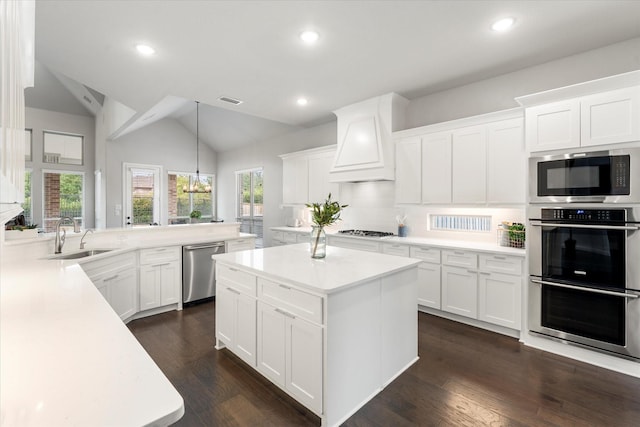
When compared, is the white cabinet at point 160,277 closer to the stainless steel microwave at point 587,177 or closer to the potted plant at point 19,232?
the potted plant at point 19,232

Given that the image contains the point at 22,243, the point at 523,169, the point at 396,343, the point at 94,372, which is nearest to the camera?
the point at 94,372

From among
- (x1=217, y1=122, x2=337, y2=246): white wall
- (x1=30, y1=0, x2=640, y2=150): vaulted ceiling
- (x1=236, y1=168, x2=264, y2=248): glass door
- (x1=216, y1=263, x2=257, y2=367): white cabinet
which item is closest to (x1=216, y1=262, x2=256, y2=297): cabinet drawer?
(x1=216, y1=263, x2=257, y2=367): white cabinet

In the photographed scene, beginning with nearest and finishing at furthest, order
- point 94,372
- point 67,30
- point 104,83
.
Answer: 1. point 94,372
2. point 67,30
3. point 104,83

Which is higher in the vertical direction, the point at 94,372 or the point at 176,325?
the point at 94,372

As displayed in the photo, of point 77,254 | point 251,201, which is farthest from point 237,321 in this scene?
point 251,201

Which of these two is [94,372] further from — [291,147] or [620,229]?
[291,147]

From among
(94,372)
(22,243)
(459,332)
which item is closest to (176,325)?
(22,243)

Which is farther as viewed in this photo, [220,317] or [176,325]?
[176,325]

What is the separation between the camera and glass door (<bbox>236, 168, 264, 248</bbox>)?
732 cm

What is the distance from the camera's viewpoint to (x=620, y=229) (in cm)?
246

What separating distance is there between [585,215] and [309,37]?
283cm

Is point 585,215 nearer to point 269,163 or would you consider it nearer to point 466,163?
point 466,163

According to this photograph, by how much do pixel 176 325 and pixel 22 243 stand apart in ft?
5.28

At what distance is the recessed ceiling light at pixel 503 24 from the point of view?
2445 millimetres
